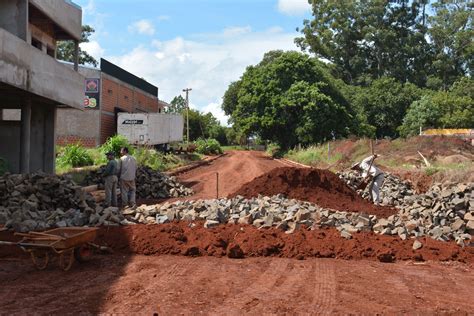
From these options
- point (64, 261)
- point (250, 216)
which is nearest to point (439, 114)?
point (250, 216)

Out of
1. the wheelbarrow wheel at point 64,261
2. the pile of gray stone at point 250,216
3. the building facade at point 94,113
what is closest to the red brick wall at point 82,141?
the building facade at point 94,113

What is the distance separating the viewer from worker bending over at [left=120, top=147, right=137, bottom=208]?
14.0 metres

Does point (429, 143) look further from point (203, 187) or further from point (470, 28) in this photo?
point (470, 28)

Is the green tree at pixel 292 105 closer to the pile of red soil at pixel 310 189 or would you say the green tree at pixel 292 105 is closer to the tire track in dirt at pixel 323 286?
the pile of red soil at pixel 310 189

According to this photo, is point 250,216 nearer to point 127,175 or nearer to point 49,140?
point 127,175

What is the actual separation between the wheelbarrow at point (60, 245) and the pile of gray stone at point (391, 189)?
10.9 meters

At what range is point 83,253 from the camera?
26.1 ft

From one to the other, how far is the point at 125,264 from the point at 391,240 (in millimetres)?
4794

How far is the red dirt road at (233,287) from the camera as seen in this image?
235 inches

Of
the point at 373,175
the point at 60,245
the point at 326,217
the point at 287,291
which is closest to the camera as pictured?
the point at 287,291

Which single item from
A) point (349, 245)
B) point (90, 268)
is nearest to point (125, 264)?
point (90, 268)

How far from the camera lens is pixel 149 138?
32.1 m

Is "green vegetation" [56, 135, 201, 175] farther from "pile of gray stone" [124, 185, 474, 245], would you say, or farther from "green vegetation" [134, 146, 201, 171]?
"pile of gray stone" [124, 185, 474, 245]

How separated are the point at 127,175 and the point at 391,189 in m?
9.12
